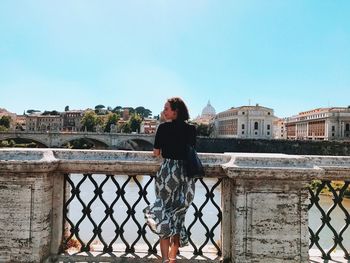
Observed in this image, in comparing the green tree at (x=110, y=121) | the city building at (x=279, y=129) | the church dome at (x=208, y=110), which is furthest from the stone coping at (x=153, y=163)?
the church dome at (x=208, y=110)

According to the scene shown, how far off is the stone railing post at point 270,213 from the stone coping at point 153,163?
1cm

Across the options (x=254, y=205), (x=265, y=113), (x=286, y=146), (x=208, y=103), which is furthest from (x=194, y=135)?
(x=208, y=103)

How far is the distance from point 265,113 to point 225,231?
117m

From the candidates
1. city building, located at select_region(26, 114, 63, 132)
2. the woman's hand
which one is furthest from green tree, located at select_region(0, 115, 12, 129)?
the woman's hand

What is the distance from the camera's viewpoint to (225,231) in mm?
3580

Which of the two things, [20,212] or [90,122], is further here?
[90,122]

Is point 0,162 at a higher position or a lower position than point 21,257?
higher

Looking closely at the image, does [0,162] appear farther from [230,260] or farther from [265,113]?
[265,113]

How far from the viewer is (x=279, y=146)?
6762 cm

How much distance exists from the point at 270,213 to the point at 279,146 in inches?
2623

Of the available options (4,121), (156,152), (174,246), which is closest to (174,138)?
(156,152)

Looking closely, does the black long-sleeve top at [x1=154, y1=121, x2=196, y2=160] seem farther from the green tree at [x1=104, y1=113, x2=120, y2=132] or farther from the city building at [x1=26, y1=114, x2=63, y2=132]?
the city building at [x1=26, y1=114, x2=63, y2=132]

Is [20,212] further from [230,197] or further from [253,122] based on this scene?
[253,122]

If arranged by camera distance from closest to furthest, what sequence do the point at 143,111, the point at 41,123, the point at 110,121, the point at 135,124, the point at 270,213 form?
1. the point at 270,213
2. the point at 135,124
3. the point at 110,121
4. the point at 41,123
5. the point at 143,111
